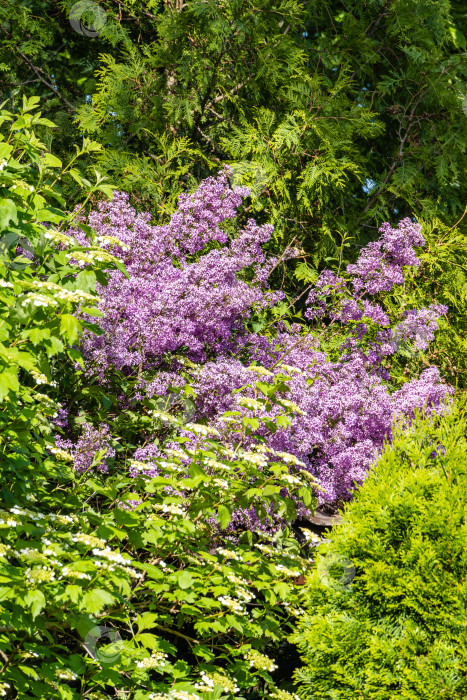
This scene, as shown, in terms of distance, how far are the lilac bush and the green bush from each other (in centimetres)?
59

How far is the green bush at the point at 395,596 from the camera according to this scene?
2.79 m

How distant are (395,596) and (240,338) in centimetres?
193

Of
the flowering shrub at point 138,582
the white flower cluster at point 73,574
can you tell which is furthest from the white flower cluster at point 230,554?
the white flower cluster at point 73,574

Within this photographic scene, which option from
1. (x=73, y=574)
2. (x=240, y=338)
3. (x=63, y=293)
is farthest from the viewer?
(x=240, y=338)

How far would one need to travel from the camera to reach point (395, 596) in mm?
2990

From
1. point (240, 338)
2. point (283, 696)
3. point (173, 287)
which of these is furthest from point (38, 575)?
point (240, 338)

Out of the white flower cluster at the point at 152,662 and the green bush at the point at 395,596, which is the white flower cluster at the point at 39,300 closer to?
the white flower cluster at the point at 152,662

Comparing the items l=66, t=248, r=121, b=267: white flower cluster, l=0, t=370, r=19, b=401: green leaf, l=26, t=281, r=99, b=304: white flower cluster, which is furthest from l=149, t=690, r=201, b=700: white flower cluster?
l=66, t=248, r=121, b=267: white flower cluster

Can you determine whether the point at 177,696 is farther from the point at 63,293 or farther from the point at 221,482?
the point at 63,293

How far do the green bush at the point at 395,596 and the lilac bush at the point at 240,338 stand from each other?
588mm

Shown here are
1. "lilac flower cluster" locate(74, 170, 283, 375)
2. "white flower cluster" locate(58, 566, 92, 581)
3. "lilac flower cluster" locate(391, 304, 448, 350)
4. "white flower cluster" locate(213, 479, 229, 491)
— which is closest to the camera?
"white flower cluster" locate(58, 566, 92, 581)

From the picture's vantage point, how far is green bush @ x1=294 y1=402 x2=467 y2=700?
2.79 meters

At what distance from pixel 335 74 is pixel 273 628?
225 inches

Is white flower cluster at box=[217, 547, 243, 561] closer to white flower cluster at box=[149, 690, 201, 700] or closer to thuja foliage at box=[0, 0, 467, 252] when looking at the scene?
white flower cluster at box=[149, 690, 201, 700]
